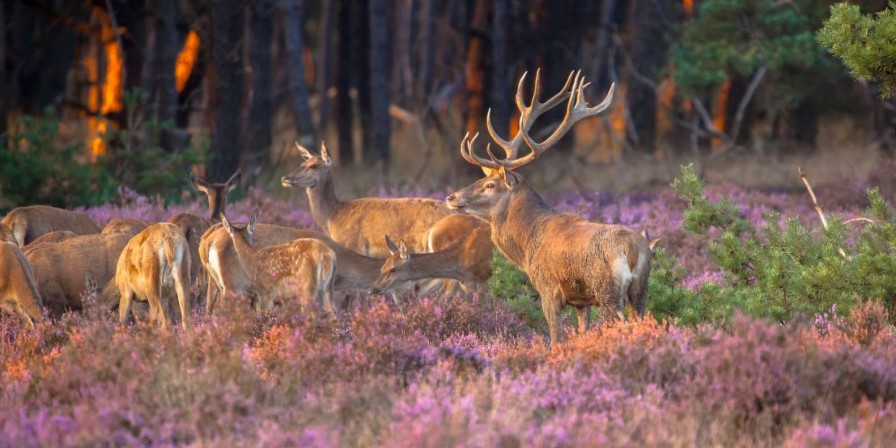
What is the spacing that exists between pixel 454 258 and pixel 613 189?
10560mm

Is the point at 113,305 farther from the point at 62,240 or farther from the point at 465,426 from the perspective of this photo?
the point at 465,426

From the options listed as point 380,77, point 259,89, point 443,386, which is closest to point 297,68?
point 259,89

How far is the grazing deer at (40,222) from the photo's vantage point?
13156 mm

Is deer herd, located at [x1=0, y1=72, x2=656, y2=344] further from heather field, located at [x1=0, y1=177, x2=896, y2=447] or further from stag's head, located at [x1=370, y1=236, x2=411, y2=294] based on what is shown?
heather field, located at [x1=0, y1=177, x2=896, y2=447]

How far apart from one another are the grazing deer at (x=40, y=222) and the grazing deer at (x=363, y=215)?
107 inches

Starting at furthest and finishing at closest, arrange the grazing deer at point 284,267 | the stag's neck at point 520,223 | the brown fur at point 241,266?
the brown fur at point 241,266 < the grazing deer at point 284,267 < the stag's neck at point 520,223

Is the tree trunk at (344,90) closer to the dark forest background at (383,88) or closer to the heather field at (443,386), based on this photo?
the dark forest background at (383,88)

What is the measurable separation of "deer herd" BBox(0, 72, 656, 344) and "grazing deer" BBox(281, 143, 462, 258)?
0.36ft

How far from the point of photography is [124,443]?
638 centimetres

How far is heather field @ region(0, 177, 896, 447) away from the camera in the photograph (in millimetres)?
6250

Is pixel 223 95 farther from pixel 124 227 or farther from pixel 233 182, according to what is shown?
pixel 124 227

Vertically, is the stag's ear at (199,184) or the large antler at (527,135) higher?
Result: the large antler at (527,135)

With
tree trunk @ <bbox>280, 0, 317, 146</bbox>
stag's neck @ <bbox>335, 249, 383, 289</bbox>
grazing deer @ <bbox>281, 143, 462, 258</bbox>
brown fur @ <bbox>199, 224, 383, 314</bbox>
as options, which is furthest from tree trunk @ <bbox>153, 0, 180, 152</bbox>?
stag's neck @ <bbox>335, 249, 383, 289</bbox>

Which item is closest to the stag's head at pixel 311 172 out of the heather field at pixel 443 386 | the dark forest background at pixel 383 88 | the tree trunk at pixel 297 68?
the dark forest background at pixel 383 88
